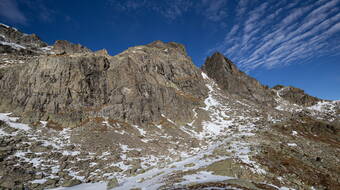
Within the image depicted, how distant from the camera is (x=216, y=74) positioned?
321 ft

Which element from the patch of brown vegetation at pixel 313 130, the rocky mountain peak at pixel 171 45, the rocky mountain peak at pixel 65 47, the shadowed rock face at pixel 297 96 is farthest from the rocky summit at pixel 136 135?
the shadowed rock face at pixel 297 96

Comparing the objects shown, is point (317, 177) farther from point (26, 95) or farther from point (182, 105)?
point (26, 95)

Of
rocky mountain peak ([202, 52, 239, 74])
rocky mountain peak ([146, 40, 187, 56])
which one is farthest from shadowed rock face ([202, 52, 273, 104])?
rocky mountain peak ([146, 40, 187, 56])

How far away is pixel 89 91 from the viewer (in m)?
41.4

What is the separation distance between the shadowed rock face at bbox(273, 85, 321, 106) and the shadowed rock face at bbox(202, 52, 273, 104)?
126 ft

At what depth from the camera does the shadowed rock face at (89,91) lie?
35.1 m

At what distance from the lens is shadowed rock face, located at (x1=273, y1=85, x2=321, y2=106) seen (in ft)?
392

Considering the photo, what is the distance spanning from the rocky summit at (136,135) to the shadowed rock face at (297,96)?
86.3m

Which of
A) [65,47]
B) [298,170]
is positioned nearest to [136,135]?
[298,170]

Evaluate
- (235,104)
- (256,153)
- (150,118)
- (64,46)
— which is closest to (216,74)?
(235,104)

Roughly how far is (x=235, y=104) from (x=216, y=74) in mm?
35335

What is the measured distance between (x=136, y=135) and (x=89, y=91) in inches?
678

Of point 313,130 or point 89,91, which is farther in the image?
point 313,130

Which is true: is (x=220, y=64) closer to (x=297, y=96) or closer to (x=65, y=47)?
(x=297, y=96)
